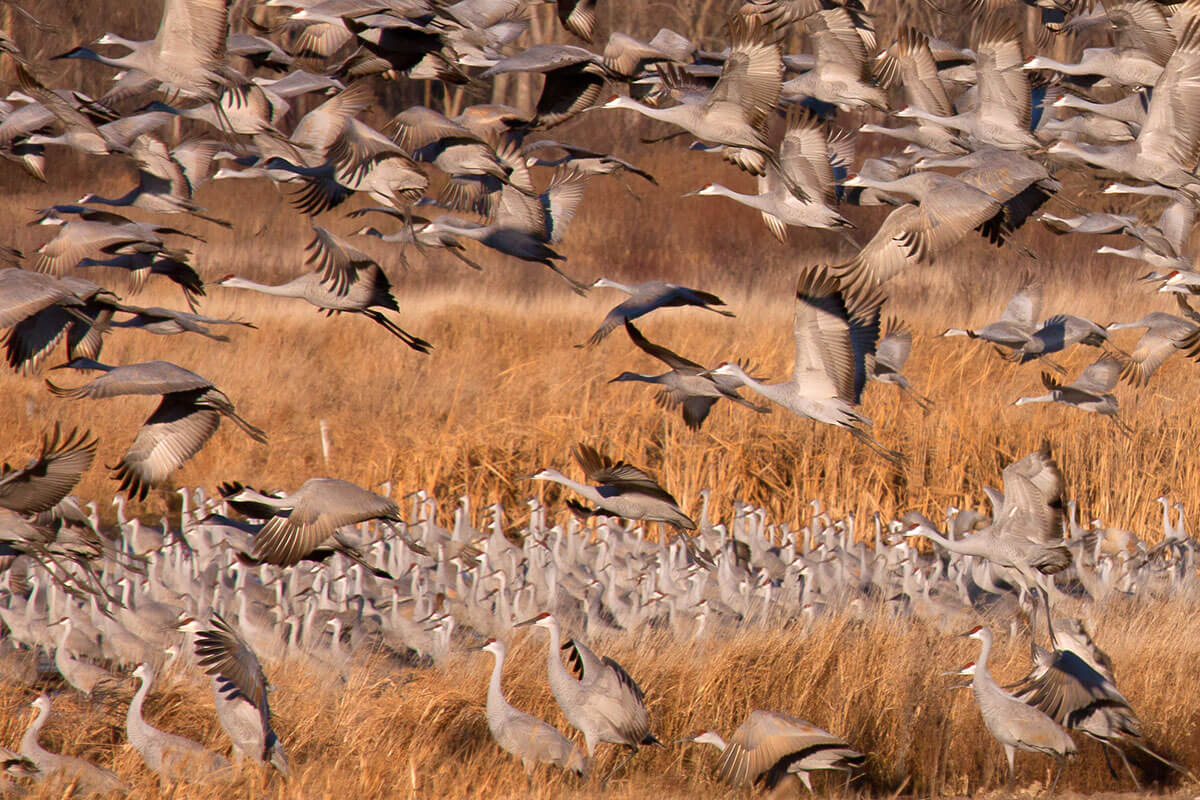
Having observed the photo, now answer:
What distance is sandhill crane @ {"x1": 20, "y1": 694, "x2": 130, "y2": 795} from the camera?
752cm

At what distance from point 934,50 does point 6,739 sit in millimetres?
6089

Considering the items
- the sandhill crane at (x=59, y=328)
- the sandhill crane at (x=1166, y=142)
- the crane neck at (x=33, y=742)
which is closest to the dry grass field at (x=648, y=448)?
the crane neck at (x=33, y=742)

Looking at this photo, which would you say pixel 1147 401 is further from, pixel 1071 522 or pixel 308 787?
pixel 308 787

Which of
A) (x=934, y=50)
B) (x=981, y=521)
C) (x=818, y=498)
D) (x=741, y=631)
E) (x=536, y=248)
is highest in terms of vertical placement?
(x=934, y=50)

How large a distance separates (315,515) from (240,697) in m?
1.10

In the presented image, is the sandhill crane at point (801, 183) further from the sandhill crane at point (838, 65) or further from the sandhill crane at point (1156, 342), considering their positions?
the sandhill crane at point (1156, 342)

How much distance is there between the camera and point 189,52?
24.6ft

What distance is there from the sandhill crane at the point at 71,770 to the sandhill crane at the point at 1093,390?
6306mm

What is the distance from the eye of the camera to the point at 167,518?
50.4 ft

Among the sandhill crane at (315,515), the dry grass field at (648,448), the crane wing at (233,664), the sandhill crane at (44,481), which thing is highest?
the sandhill crane at (44,481)

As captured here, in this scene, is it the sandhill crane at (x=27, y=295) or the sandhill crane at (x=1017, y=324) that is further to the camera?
the sandhill crane at (x=1017, y=324)

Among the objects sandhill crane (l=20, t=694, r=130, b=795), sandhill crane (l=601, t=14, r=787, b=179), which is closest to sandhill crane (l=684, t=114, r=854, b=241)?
sandhill crane (l=601, t=14, r=787, b=179)

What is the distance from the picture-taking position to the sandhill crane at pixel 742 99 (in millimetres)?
7488

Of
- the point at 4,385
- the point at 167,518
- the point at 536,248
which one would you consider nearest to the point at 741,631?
the point at 536,248
